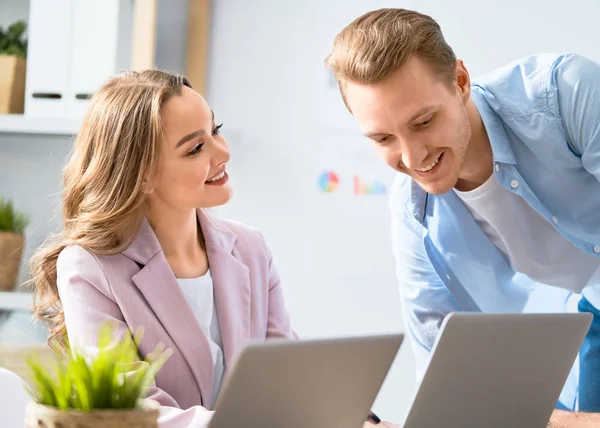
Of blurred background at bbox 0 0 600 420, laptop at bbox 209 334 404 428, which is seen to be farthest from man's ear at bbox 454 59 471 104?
blurred background at bbox 0 0 600 420

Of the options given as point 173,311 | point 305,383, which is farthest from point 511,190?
point 305,383

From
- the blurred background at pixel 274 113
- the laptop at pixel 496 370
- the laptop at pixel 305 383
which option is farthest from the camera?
the blurred background at pixel 274 113

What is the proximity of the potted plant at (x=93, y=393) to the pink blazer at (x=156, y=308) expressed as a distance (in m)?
0.60

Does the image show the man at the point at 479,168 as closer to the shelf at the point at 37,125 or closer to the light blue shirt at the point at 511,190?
the light blue shirt at the point at 511,190

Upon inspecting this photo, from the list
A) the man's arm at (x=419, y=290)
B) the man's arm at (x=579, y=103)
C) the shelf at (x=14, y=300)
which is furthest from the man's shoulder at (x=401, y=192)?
the shelf at (x=14, y=300)

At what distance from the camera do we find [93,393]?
859 millimetres

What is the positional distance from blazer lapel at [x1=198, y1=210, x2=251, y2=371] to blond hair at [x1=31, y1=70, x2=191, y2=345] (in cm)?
18

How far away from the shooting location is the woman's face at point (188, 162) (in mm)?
1699

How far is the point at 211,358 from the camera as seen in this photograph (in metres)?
1.65

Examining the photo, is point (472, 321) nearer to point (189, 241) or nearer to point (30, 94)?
point (189, 241)

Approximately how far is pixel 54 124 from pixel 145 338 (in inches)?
50.8

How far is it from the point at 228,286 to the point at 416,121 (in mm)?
536

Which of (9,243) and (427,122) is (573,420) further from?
(9,243)

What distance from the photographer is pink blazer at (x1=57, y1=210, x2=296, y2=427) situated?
5.17 ft
